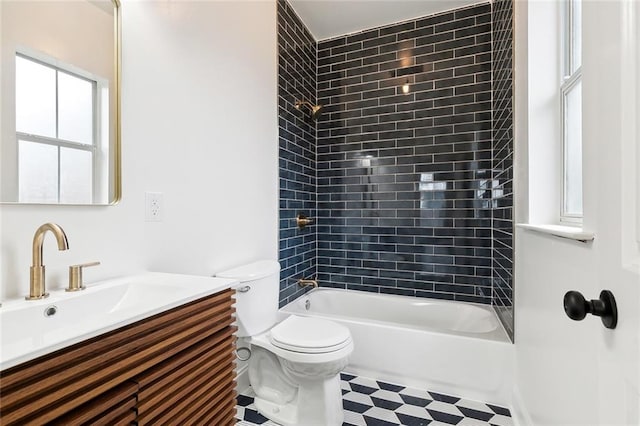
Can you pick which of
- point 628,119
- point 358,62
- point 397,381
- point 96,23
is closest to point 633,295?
point 628,119

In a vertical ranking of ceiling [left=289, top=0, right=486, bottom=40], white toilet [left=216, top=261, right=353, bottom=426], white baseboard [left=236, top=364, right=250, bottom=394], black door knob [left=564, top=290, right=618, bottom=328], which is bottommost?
white baseboard [left=236, top=364, right=250, bottom=394]

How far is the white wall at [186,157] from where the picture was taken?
1130 millimetres

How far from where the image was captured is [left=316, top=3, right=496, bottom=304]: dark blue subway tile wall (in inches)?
103

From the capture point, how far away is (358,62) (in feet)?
9.77

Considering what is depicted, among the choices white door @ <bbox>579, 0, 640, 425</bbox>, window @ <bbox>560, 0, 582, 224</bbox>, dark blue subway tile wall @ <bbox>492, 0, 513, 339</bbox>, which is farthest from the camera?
dark blue subway tile wall @ <bbox>492, 0, 513, 339</bbox>

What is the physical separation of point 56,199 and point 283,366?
1299 mm

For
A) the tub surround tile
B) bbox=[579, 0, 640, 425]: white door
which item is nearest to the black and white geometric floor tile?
the tub surround tile

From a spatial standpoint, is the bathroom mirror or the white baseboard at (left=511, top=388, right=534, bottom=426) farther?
the white baseboard at (left=511, top=388, right=534, bottom=426)

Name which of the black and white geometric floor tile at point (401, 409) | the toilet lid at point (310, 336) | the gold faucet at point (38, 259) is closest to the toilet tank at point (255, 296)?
A: the toilet lid at point (310, 336)

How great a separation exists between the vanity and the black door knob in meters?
0.96

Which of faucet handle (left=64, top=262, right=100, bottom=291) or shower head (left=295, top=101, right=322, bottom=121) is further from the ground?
shower head (left=295, top=101, right=322, bottom=121)

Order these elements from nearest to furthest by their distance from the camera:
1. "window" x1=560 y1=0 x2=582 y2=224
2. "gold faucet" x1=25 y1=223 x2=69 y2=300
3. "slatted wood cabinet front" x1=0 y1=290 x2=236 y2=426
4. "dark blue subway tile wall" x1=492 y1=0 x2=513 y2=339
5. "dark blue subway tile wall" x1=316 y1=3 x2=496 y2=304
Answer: "slatted wood cabinet front" x1=0 y1=290 x2=236 y2=426, "gold faucet" x1=25 y1=223 x2=69 y2=300, "window" x1=560 y1=0 x2=582 y2=224, "dark blue subway tile wall" x1=492 y1=0 x2=513 y2=339, "dark blue subway tile wall" x1=316 y1=3 x2=496 y2=304

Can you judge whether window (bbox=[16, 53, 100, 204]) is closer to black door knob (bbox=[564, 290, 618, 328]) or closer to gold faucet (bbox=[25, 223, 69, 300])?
gold faucet (bbox=[25, 223, 69, 300])

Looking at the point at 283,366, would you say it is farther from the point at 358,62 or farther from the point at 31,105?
the point at 358,62
